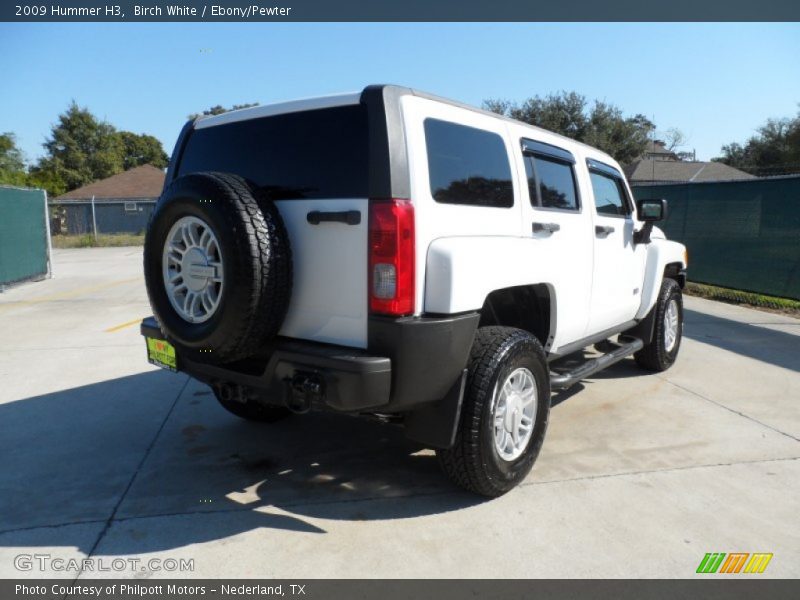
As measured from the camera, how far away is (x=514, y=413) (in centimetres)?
325

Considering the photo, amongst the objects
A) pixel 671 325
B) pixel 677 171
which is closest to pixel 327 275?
pixel 671 325

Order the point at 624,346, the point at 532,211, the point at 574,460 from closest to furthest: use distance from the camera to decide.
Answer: the point at 532,211 → the point at 574,460 → the point at 624,346

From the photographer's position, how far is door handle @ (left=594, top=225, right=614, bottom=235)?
166 inches

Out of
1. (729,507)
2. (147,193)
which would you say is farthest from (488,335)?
(147,193)

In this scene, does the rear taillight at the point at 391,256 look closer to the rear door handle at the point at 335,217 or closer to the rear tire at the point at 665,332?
the rear door handle at the point at 335,217

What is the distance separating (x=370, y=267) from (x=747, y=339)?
651 centimetres

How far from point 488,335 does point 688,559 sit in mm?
1391

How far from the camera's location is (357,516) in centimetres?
303

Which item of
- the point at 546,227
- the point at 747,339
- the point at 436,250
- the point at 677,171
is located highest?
the point at 677,171

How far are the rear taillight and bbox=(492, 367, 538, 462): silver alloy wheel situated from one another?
2.63 ft

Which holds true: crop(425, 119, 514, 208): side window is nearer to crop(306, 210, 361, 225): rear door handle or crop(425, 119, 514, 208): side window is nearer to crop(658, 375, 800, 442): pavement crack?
crop(306, 210, 361, 225): rear door handle

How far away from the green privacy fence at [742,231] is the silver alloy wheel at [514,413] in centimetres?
805

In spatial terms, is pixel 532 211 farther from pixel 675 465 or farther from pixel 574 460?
pixel 675 465

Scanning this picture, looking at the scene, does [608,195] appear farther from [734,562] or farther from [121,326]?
[121,326]
